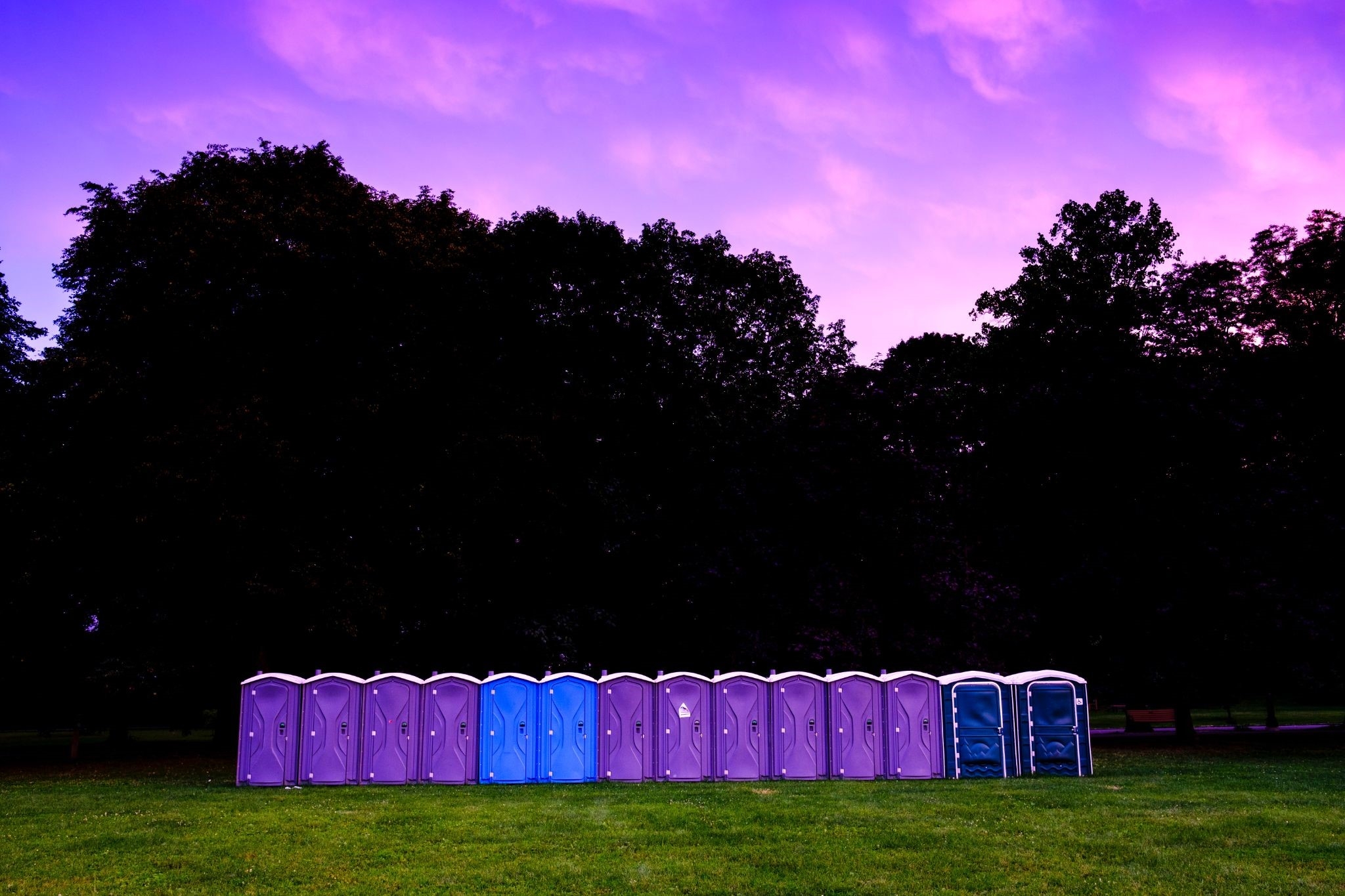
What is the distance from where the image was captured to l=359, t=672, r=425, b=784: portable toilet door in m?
15.0

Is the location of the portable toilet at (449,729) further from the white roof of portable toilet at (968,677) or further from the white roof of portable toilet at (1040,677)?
the white roof of portable toilet at (1040,677)

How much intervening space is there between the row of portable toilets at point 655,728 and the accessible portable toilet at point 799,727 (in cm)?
2

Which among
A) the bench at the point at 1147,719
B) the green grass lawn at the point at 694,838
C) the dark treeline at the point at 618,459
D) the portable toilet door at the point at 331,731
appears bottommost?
the bench at the point at 1147,719

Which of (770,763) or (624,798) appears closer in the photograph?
(624,798)

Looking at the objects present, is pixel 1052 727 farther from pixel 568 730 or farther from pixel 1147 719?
pixel 1147 719

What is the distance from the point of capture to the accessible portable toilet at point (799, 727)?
51.1 ft

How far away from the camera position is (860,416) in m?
24.2

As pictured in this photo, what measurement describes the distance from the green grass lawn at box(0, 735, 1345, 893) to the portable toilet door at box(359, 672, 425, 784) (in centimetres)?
50

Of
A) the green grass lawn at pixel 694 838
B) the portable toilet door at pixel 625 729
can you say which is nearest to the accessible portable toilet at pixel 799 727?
the green grass lawn at pixel 694 838

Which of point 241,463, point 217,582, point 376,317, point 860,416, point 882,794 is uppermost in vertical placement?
point 376,317

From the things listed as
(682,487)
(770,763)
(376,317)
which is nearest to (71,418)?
(376,317)

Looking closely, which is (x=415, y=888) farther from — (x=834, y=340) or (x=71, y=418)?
(x=834, y=340)

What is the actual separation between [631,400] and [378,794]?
1231 centimetres

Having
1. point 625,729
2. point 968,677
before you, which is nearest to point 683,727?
point 625,729
